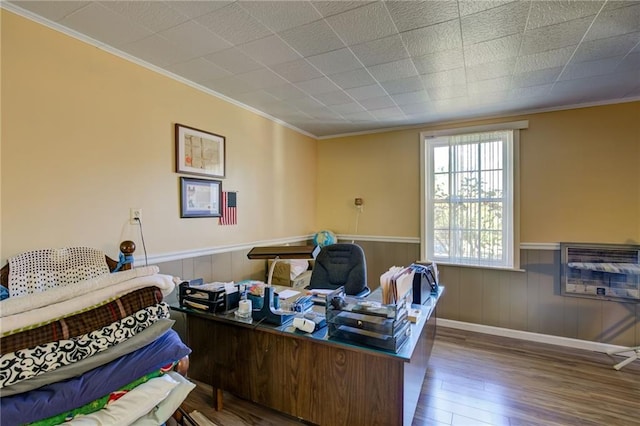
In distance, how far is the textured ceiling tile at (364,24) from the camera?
1711 mm

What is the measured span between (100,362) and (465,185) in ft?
12.1

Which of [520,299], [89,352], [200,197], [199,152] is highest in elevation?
[199,152]

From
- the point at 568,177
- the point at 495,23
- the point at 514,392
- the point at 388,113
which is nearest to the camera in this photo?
the point at 495,23

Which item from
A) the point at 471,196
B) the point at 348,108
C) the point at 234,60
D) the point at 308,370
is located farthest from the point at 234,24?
the point at 471,196

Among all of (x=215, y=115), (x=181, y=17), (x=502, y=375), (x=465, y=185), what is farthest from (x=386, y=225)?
(x=181, y=17)

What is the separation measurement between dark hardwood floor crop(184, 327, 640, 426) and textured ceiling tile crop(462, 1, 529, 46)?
2.49m

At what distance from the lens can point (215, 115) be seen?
9.57ft

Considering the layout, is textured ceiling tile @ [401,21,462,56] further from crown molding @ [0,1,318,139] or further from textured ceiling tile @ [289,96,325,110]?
crown molding @ [0,1,318,139]

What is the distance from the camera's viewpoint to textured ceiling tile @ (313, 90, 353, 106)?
115 inches

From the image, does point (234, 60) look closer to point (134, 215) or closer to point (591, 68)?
point (134, 215)

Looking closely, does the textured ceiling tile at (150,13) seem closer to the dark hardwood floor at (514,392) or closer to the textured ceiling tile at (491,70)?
the textured ceiling tile at (491,70)

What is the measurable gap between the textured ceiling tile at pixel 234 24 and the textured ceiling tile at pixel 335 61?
0.45m

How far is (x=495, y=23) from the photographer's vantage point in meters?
1.81

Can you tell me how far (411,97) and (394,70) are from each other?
642mm
